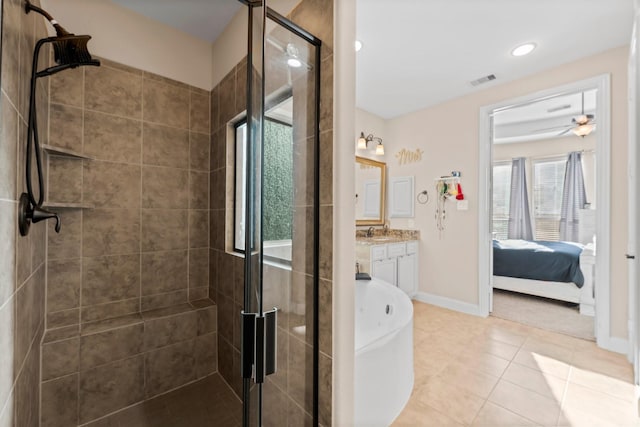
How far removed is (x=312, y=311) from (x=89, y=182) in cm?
169

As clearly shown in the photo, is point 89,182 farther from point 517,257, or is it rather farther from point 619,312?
point 517,257

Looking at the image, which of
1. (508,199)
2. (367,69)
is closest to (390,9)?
(367,69)

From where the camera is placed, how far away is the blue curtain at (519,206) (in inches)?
221

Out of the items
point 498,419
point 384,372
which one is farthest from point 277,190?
point 498,419

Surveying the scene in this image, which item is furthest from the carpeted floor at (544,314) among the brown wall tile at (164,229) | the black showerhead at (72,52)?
the black showerhead at (72,52)

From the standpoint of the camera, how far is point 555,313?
316cm

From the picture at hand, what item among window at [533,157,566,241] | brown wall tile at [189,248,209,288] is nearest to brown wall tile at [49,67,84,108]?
brown wall tile at [189,248,209,288]

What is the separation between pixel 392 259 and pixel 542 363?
1.60 meters

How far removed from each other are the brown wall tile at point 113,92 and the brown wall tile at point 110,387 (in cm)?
164

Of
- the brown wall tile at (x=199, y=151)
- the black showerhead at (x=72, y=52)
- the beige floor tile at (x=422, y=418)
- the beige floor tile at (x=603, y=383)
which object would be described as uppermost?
the black showerhead at (x=72, y=52)

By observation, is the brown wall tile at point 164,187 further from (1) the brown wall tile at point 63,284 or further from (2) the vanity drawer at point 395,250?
(2) the vanity drawer at point 395,250

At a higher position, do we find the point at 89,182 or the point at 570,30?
the point at 570,30

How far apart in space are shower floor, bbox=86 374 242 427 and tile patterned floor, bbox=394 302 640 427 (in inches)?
42.6

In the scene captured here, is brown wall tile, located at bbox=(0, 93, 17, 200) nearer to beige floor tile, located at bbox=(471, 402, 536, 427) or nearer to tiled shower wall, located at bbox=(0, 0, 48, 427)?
tiled shower wall, located at bbox=(0, 0, 48, 427)
